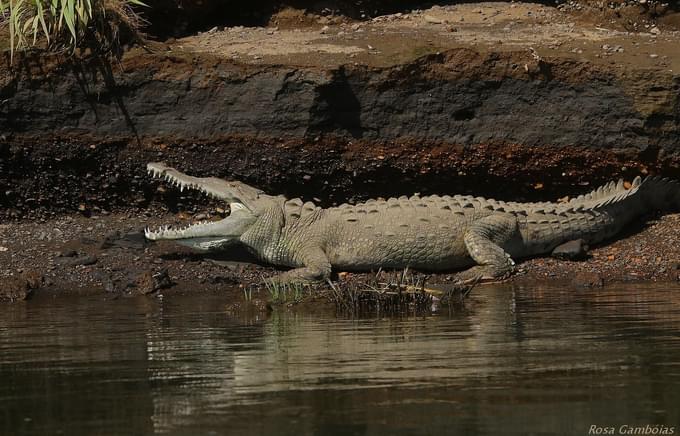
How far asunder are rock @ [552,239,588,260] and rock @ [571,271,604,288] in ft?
2.30

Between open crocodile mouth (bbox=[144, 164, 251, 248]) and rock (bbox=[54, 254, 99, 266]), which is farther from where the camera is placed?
open crocodile mouth (bbox=[144, 164, 251, 248])

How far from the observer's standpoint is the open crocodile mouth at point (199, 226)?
945 cm

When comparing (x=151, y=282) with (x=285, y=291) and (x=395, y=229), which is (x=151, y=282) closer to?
(x=285, y=291)

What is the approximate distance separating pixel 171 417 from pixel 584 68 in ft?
20.4

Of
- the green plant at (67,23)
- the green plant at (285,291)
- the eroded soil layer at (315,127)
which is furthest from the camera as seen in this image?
the eroded soil layer at (315,127)

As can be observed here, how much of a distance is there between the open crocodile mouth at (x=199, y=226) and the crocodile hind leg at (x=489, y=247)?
75.1 inches

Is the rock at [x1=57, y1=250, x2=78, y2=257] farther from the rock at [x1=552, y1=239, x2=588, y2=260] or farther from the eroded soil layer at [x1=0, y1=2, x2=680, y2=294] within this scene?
the rock at [x1=552, y1=239, x2=588, y2=260]

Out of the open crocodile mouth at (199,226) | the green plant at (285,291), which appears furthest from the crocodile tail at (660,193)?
the open crocodile mouth at (199,226)

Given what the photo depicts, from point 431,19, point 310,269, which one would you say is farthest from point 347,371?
point 431,19

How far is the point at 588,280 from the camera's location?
28.3 ft

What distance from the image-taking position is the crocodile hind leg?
9.24m

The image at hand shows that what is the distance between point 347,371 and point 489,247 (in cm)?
420

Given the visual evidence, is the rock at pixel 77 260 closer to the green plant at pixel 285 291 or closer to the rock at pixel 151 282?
the rock at pixel 151 282

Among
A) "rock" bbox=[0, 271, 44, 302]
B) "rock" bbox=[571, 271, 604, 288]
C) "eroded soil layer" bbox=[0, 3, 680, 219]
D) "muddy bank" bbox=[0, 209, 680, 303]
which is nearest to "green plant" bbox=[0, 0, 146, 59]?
"eroded soil layer" bbox=[0, 3, 680, 219]
